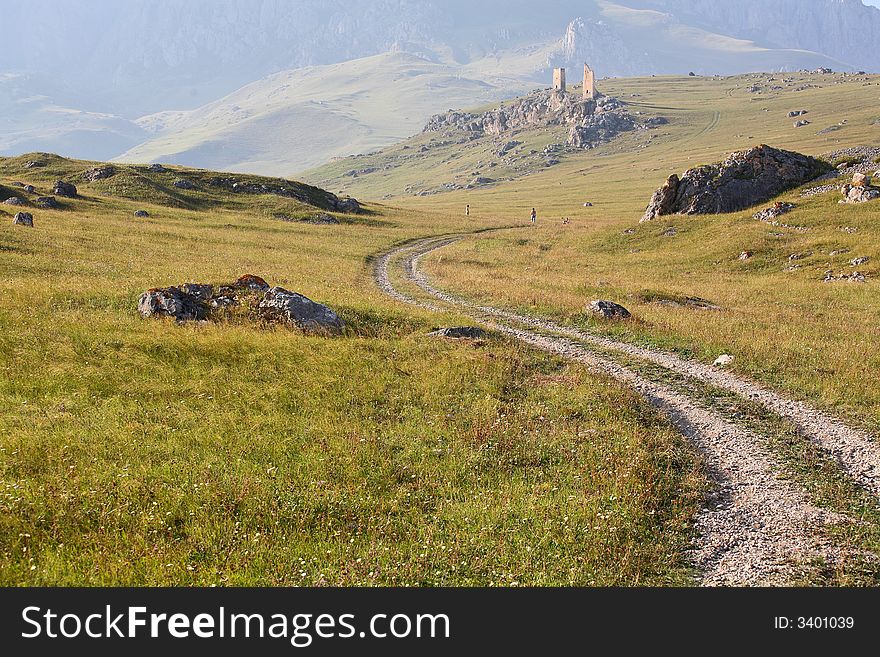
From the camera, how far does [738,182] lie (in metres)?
56.4

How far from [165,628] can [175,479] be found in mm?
4136

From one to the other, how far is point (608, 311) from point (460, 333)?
346 inches

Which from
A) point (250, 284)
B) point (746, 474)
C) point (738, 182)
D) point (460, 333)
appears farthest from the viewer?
point (738, 182)

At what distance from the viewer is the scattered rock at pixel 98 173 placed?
79.5 m

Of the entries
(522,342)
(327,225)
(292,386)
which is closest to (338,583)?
(292,386)

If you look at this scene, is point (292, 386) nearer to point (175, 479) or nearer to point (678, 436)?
point (175, 479)

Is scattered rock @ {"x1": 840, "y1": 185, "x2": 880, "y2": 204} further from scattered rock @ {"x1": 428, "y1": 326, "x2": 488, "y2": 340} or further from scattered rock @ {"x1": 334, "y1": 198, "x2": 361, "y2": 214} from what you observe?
scattered rock @ {"x1": 334, "y1": 198, "x2": 361, "y2": 214}

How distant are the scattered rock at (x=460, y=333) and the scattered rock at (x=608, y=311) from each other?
24.2ft

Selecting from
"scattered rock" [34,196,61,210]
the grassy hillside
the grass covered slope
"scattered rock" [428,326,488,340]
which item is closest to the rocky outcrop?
the grassy hillside

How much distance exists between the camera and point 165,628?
5629mm

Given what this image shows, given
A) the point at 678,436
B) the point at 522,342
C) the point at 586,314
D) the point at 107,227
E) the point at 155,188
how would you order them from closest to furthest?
1. the point at 678,436
2. the point at 522,342
3. the point at 586,314
4. the point at 107,227
5. the point at 155,188

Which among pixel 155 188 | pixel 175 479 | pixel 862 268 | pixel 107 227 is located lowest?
pixel 175 479

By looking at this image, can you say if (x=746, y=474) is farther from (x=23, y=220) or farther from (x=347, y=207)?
(x=347, y=207)

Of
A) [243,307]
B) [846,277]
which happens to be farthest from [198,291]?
[846,277]
